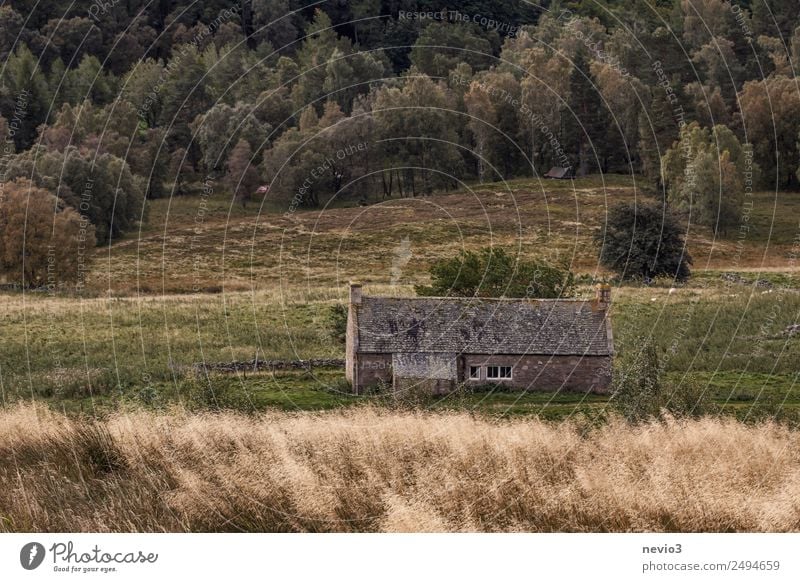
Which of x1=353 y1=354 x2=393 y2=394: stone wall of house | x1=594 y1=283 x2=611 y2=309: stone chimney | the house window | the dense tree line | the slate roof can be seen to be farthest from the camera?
the dense tree line

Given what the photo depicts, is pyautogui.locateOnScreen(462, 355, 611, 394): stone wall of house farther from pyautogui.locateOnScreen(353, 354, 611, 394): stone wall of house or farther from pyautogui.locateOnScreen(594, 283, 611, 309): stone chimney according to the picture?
pyautogui.locateOnScreen(594, 283, 611, 309): stone chimney

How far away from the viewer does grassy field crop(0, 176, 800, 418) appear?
134 ft

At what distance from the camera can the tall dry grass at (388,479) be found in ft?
53.5

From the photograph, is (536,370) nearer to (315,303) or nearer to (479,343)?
(479,343)

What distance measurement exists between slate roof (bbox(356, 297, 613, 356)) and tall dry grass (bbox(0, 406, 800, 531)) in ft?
79.6

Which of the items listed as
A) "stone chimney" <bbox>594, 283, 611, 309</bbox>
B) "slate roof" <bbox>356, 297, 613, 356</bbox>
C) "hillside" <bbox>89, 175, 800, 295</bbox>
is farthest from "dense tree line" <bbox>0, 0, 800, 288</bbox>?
"slate roof" <bbox>356, 297, 613, 356</bbox>

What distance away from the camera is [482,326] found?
45219 millimetres

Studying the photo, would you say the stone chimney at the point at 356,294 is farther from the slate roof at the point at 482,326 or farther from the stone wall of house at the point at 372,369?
the stone wall of house at the point at 372,369

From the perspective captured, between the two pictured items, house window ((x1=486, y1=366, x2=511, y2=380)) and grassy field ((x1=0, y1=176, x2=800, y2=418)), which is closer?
grassy field ((x1=0, y1=176, x2=800, y2=418))

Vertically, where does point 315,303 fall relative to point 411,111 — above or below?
below

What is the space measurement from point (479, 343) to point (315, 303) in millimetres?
22430

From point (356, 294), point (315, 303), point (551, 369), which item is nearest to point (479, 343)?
point (551, 369)
